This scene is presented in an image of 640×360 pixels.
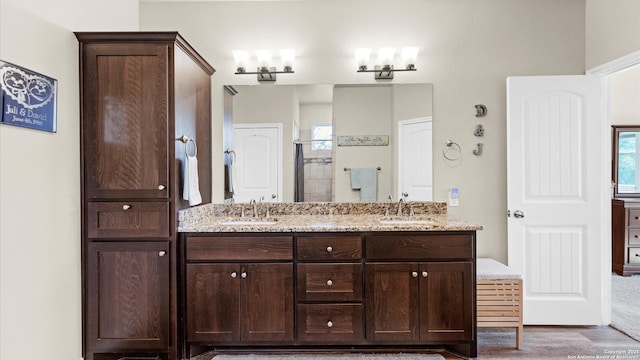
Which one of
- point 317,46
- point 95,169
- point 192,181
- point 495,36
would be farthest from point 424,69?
point 95,169

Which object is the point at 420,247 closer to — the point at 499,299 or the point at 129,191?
the point at 499,299

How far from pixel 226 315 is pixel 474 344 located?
62.2 inches

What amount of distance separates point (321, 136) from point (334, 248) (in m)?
1.01

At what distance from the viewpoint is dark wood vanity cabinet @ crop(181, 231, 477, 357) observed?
86.0 inches

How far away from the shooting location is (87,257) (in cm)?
213

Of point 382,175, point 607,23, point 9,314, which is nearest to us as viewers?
point 9,314

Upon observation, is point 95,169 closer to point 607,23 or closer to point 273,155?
point 273,155

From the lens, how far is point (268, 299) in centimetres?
221

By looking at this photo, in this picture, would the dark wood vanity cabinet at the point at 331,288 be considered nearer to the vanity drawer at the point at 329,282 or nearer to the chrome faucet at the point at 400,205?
the vanity drawer at the point at 329,282

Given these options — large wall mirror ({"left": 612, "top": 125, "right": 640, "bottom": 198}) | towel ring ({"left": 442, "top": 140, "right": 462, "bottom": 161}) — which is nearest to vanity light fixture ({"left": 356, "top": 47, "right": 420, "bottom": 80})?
towel ring ({"left": 442, "top": 140, "right": 462, "bottom": 161})

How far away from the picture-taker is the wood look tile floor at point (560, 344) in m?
2.30

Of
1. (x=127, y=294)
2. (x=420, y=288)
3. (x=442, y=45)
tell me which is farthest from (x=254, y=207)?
(x=442, y=45)

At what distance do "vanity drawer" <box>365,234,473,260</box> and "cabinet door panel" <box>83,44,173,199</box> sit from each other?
1.36m

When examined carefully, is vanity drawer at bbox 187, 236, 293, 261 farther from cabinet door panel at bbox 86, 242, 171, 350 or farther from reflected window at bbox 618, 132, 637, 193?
reflected window at bbox 618, 132, 637, 193
